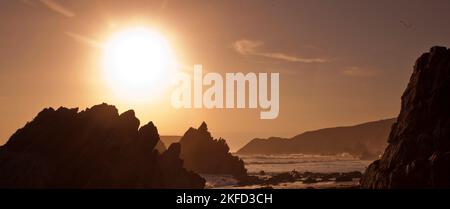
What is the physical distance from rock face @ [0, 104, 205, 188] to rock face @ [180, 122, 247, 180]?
84.3 m

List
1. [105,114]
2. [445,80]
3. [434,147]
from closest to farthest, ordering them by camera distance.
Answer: [434,147]
[445,80]
[105,114]

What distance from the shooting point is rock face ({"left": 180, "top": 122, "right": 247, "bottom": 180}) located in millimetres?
165750

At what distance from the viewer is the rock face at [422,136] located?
52.5 m

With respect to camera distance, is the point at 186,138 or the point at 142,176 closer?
the point at 142,176

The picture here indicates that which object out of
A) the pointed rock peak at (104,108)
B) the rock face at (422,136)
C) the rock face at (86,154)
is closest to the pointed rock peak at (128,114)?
the rock face at (86,154)

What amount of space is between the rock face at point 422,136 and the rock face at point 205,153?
3992 inches

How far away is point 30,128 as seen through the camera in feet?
242

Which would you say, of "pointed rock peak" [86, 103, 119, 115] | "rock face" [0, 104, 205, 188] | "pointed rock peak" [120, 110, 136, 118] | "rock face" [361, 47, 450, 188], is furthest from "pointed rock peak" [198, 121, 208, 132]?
"rock face" [361, 47, 450, 188]

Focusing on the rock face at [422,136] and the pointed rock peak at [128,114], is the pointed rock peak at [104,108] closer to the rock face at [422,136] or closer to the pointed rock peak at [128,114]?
the pointed rock peak at [128,114]
